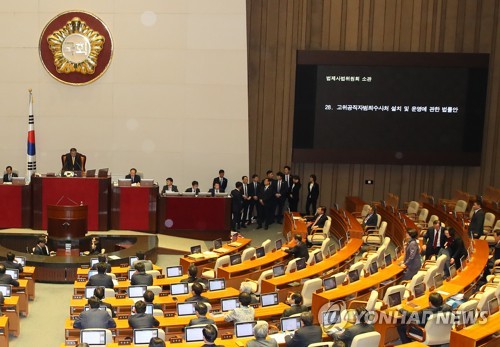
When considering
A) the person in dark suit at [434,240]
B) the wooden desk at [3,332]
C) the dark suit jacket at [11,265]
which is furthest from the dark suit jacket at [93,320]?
the person in dark suit at [434,240]

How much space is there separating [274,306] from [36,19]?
37.5 feet

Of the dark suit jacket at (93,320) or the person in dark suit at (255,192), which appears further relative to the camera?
the person in dark suit at (255,192)

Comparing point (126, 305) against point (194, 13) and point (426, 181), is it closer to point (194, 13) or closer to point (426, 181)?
point (194, 13)

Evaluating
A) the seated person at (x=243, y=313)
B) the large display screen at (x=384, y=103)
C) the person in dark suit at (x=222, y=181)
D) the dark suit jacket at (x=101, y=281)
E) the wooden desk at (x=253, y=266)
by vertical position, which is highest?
the large display screen at (x=384, y=103)

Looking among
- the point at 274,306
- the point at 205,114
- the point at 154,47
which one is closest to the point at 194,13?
the point at 154,47

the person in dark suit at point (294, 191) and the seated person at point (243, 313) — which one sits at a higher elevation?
the person in dark suit at point (294, 191)

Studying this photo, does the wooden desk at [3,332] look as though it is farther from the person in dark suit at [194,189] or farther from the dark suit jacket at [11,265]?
the person in dark suit at [194,189]

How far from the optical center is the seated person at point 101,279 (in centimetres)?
1109

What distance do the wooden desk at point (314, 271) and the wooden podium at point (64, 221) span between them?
512 centimetres

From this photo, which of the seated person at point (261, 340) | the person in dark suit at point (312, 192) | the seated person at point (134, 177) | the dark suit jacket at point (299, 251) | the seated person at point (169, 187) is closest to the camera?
the seated person at point (261, 340)

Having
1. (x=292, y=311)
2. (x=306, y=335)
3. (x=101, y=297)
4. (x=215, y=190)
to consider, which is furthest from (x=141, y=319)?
(x=215, y=190)

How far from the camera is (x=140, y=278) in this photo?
11.2 m

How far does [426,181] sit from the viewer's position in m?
20.8

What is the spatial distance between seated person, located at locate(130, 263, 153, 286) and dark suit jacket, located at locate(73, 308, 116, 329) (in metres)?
2.07
